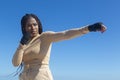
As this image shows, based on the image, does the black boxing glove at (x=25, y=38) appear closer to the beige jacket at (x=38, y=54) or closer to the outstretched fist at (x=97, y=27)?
the beige jacket at (x=38, y=54)

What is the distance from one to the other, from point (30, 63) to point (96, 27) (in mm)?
1635

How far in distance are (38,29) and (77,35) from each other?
101 centimetres

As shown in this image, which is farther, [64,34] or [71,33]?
[64,34]

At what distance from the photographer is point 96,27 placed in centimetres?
2552

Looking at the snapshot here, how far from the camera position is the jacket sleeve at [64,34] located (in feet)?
84.5

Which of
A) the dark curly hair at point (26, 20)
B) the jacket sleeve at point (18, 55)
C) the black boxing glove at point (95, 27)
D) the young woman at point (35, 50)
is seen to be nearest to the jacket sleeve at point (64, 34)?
the young woman at point (35, 50)

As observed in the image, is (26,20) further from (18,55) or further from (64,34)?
(64,34)

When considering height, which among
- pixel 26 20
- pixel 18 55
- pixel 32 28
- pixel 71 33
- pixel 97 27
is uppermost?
pixel 26 20

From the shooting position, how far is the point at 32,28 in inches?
1038

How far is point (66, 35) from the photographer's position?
25969 millimetres

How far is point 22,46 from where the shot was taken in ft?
85.5

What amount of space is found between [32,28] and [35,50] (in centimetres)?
47

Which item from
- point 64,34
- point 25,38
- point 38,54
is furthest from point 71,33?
point 25,38

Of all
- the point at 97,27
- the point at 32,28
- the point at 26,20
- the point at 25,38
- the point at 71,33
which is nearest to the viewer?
the point at 97,27
